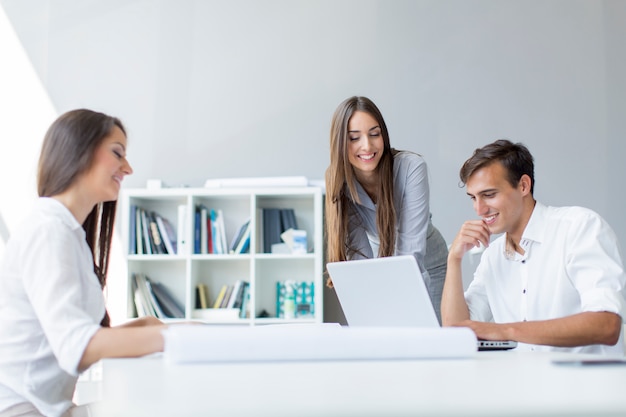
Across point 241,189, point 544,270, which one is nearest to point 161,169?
point 241,189

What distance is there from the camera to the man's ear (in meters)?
2.11

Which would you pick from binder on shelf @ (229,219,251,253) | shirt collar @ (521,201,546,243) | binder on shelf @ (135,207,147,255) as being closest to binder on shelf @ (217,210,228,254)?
binder on shelf @ (229,219,251,253)

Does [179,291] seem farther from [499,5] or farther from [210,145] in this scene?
[499,5]

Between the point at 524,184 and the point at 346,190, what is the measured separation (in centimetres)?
70

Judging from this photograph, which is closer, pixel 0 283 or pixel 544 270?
pixel 0 283

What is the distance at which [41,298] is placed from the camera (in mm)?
1136

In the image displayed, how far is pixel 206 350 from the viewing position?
35.7 inches

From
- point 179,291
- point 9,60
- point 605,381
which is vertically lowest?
point 179,291

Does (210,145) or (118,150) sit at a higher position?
(210,145)

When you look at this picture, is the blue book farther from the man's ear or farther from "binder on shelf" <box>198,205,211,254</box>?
the man's ear

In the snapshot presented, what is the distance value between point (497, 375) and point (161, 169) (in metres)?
3.56

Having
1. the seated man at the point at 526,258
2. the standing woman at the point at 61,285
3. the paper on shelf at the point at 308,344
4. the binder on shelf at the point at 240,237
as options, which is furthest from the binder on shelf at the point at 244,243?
the paper on shelf at the point at 308,344

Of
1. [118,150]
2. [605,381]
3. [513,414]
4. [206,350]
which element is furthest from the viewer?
[118,150]

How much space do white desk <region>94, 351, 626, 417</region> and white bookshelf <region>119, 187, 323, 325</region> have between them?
284 centimetres
